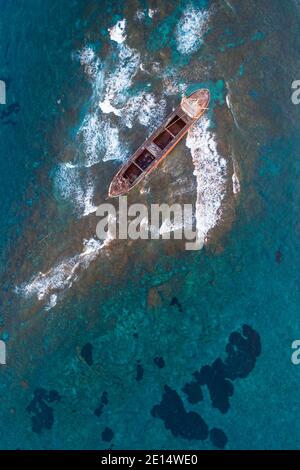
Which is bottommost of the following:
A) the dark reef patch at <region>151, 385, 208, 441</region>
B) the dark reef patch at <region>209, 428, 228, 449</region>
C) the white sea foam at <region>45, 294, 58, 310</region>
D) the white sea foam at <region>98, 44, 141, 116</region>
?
the dark reef patch at <region>209, 428, 228, 449</region>

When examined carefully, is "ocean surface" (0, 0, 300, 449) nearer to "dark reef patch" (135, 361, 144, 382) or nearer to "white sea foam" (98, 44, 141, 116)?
"white sea foam" (98, 44, 141, 116)

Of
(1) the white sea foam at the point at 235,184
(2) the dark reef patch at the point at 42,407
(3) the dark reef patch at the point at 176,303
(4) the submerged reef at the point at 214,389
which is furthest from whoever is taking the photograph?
(2) the dark reef patch at the point at 42,407

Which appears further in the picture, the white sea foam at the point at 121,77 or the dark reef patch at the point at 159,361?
the white sea foam at the point at 121,77

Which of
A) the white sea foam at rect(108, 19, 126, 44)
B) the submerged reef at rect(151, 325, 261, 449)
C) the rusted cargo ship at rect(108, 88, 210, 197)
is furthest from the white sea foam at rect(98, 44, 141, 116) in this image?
the submerged reef at rect(151, 325, 261, 449)

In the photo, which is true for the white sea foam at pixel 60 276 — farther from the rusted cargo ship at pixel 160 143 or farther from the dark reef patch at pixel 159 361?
the dark reef patch at pixel 159 361

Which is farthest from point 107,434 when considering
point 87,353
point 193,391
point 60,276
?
point 60,276

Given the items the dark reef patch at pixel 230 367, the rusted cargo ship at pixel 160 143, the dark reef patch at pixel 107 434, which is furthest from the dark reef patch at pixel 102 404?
the rusted cargo ship at pixel 160 143

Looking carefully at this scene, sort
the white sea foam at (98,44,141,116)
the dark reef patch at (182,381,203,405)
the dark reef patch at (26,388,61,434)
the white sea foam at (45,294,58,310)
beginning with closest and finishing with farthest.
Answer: the dark reef patch at (182,381,203,405) → the white sea foam at (98,44,141,116) → the white sea foam at (45,294,58,310) → the dark reef patch at (26,388,61,434)
